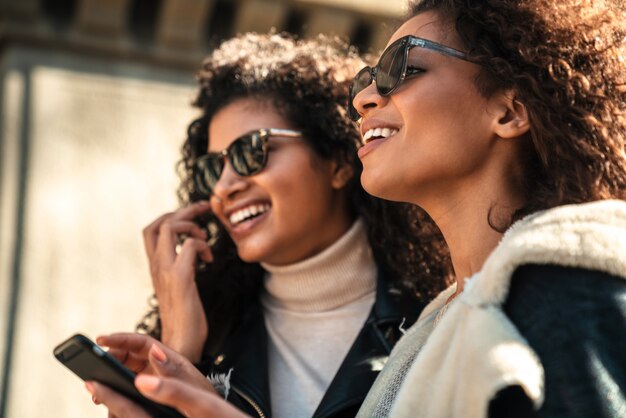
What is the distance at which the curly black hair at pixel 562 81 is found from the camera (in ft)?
5.81

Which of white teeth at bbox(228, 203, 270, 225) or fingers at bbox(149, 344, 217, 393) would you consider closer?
fingers at bbox(149, 344, 217, 393)

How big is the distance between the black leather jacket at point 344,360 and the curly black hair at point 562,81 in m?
0.76

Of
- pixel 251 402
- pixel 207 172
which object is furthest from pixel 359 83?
pixel 251 402

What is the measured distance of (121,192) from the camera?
4855 mm

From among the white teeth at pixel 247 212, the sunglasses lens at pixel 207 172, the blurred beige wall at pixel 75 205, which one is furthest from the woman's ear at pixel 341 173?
the blurred beige wall at pixel 75 205

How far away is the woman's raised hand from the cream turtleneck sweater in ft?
0.73

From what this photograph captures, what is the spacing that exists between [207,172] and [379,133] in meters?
0.97

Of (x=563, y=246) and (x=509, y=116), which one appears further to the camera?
(x=509, y=116)

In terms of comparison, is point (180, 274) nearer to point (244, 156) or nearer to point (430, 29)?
point (244, 156)

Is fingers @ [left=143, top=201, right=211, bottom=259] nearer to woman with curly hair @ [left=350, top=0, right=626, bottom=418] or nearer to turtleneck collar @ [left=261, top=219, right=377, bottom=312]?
turtleneck collar @ [left=261, top=219, right=377, bottom=312]

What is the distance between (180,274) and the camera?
2807 mm

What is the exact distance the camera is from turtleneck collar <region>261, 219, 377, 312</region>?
273cm

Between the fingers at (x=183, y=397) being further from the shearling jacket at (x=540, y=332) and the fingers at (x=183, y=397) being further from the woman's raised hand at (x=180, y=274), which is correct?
the woman's raised hand at (x=180, y=274)

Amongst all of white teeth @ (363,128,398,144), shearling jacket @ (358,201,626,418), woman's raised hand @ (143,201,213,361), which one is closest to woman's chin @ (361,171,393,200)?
white teeth @ (363,128,398,144)
